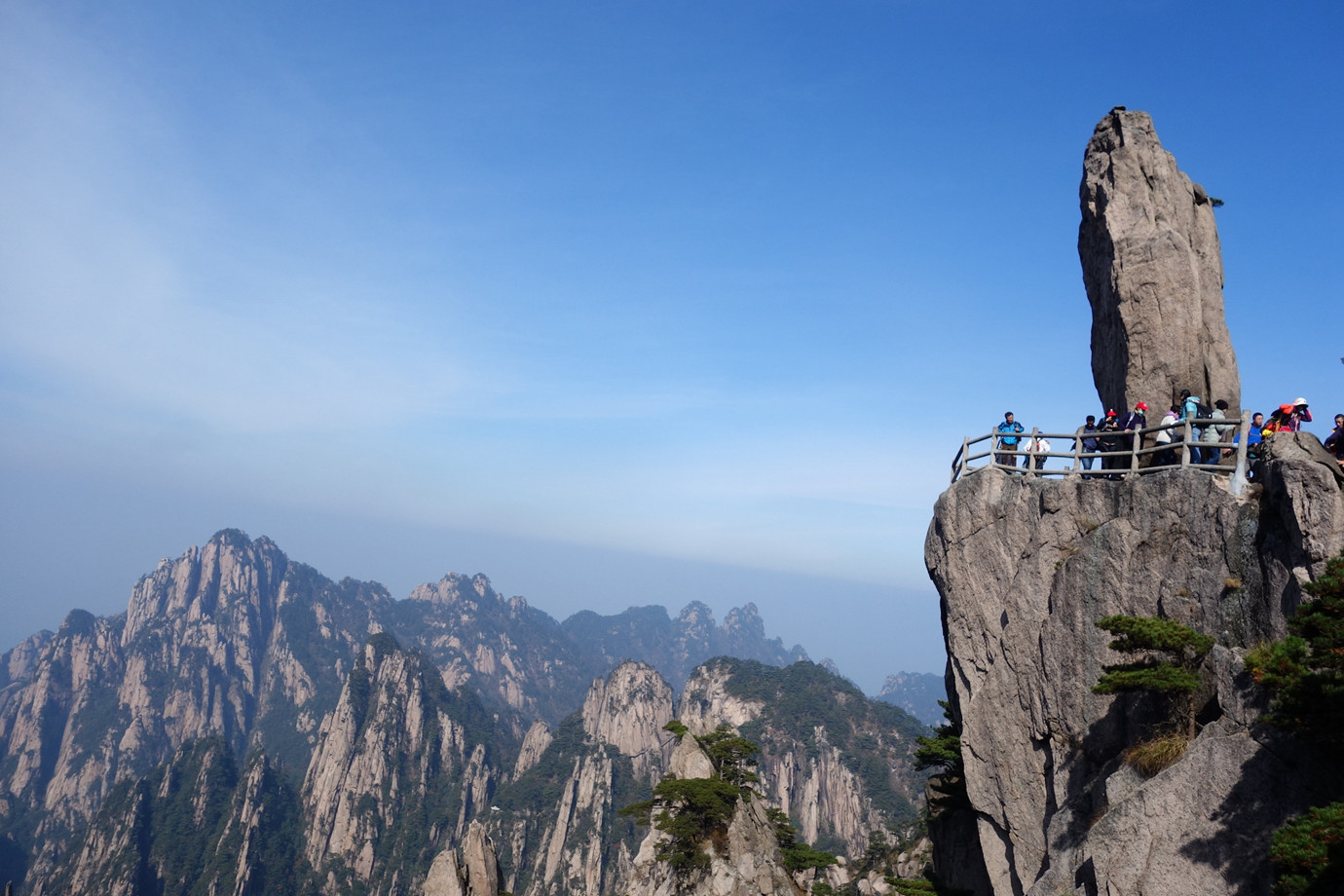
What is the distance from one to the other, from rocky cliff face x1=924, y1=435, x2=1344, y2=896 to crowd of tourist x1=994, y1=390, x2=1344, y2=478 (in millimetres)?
807


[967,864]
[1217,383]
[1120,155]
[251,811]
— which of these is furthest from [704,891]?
[251,811]

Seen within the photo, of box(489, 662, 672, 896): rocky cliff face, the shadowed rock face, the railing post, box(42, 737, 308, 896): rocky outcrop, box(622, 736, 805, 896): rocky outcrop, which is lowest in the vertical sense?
box(42, 737, 308, 896): rocky outcrop

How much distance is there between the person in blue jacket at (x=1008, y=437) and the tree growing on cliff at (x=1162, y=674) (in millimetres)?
6924

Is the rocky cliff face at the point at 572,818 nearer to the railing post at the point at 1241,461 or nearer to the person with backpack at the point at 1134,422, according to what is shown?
the person with backpack at the point at 1134,422

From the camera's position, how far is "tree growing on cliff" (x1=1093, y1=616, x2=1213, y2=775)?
1450 centimetres

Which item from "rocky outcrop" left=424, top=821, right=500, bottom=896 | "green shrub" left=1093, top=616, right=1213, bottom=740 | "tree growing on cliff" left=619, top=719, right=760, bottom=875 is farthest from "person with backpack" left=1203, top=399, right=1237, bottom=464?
"rocky outcrop" left=424, top=821, right=500, bottom=896

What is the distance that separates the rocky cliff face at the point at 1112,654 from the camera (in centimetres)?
1325

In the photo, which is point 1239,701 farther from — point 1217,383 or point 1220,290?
point 1220,290

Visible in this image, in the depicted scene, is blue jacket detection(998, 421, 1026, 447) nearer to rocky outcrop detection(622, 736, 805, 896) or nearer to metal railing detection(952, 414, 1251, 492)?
metal railing detection(952, 414, 1251, 492)

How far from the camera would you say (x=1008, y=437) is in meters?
21.2

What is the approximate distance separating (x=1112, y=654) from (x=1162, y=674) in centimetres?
330

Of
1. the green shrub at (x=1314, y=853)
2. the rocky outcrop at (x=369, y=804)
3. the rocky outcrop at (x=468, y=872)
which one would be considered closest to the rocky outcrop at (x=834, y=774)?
the rocky outcrop at (x=369, y=804)

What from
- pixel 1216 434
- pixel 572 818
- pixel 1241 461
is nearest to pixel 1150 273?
pixel 1216 434

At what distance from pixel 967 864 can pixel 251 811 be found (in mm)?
188298
